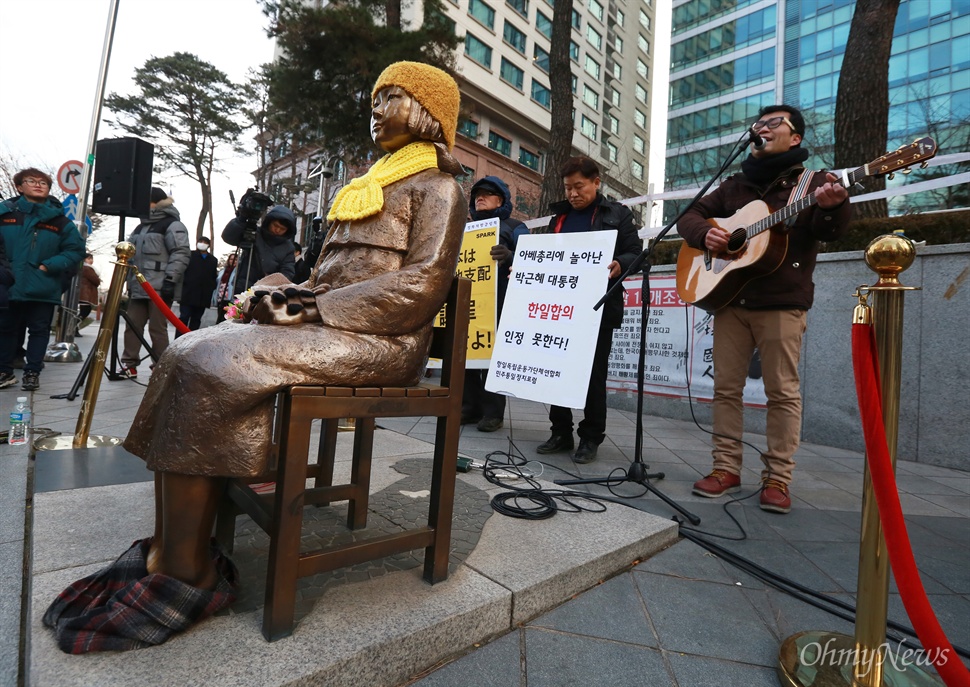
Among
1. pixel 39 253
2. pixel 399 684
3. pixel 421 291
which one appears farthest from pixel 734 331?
pixel 39 253

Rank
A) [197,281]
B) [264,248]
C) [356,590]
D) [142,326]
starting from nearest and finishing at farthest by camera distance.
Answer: [356,590]
[264,248]
[142,326]
[197,281]

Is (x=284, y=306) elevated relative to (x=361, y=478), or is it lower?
elevated

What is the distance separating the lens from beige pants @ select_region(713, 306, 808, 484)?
107 inches

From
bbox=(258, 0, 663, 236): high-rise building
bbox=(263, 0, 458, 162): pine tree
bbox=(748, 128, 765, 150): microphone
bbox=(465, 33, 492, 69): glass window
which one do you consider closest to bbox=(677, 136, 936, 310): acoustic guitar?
bbox=(748, 128, 765, 150): microphone

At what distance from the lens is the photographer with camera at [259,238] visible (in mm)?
5242

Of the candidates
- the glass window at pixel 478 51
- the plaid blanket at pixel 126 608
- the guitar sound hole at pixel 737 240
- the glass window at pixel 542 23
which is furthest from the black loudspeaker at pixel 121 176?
the glass window at pixel 542 23

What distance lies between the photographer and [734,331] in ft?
9.73

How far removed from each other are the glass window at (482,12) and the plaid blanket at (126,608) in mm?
34133

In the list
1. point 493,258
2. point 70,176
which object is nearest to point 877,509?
point 493,258

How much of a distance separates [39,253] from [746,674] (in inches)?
254

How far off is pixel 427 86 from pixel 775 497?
259 centimetres

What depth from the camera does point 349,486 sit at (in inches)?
73.7

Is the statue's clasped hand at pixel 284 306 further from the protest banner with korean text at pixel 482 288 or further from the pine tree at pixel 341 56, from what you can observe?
the pine tree at pixel 341 56

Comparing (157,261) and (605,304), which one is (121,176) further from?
(605,304)
